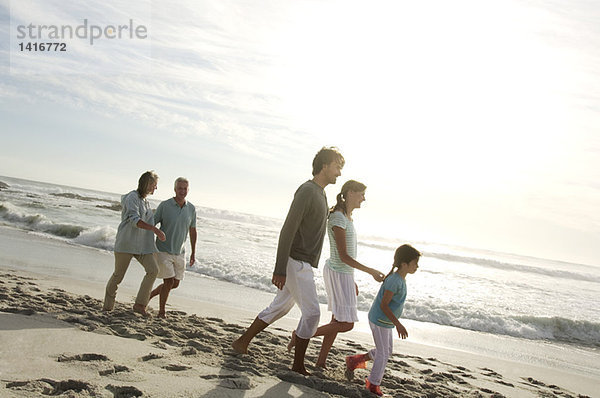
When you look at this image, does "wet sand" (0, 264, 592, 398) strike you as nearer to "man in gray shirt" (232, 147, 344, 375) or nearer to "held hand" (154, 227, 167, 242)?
"man in gray shirt" (232, 147, 344, 375)

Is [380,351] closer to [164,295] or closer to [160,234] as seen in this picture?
[160,234]

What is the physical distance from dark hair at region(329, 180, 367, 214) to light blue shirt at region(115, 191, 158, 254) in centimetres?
249

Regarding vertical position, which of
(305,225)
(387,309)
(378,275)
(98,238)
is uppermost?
(305,225)

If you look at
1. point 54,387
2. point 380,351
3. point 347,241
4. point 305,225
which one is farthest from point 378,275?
point 54,387

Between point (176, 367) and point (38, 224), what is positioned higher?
point (38, 224)

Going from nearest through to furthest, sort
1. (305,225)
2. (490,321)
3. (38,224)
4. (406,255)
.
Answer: (406,255) < (305,225) < (490,321) < (38,224)

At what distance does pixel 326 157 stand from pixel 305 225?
0.65 metres

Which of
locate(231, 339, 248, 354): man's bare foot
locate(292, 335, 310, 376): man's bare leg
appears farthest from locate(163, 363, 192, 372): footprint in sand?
locate(292, 335, 310, 376): man's bare leg

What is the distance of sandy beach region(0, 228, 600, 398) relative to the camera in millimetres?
3479

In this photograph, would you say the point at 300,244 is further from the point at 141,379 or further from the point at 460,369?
the point at 460,369

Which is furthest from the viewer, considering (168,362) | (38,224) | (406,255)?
(38,224)

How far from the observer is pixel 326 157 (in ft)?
14.8

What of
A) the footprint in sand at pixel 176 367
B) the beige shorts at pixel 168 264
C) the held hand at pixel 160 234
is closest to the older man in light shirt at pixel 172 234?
the beige shorts at pixel 168 264

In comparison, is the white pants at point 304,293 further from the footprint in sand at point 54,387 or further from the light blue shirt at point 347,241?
the footprint in sand at point 54,387
